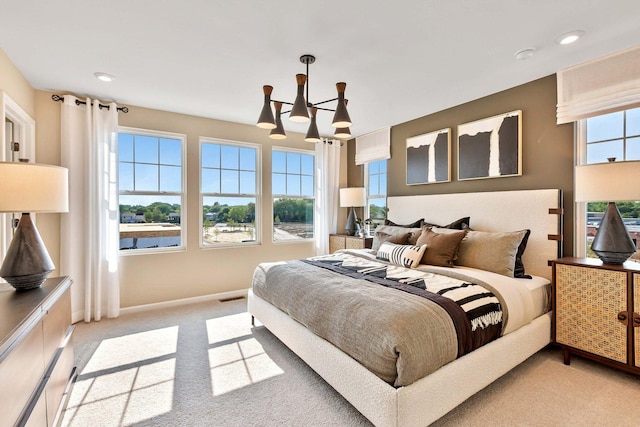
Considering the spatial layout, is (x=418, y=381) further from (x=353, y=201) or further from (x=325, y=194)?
(x=325, y=194)

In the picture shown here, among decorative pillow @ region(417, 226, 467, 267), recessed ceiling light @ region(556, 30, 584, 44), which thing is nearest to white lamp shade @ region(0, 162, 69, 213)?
decorative pillow @ region(417, 226, 467, 267)

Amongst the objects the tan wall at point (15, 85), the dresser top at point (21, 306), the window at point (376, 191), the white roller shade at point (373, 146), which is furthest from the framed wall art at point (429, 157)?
the tan wall at point (15, 85)

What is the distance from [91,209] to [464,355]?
3.90 metres

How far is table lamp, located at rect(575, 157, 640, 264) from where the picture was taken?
2.12m

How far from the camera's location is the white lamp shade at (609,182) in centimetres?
211

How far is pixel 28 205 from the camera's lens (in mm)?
1598

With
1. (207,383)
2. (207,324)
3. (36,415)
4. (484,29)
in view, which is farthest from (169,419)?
(484,29)

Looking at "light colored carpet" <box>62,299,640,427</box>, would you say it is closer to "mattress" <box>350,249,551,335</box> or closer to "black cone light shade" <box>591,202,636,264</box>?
"mattress" <box>350,249,551,335</box>

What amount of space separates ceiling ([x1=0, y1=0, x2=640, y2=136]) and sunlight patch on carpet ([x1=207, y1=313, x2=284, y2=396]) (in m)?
2.54

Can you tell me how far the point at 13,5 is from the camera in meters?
1.88

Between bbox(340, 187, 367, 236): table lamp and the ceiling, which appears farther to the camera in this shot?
bbox(340, 187, 367, 236): table lamp

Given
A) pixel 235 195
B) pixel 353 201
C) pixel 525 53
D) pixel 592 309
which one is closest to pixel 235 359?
pixel 235 195

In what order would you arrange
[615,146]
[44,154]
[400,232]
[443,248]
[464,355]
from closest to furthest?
[464,355], [615,146], [443,248], [44,154], [400,232]

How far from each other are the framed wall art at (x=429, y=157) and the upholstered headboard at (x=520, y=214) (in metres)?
0.32
